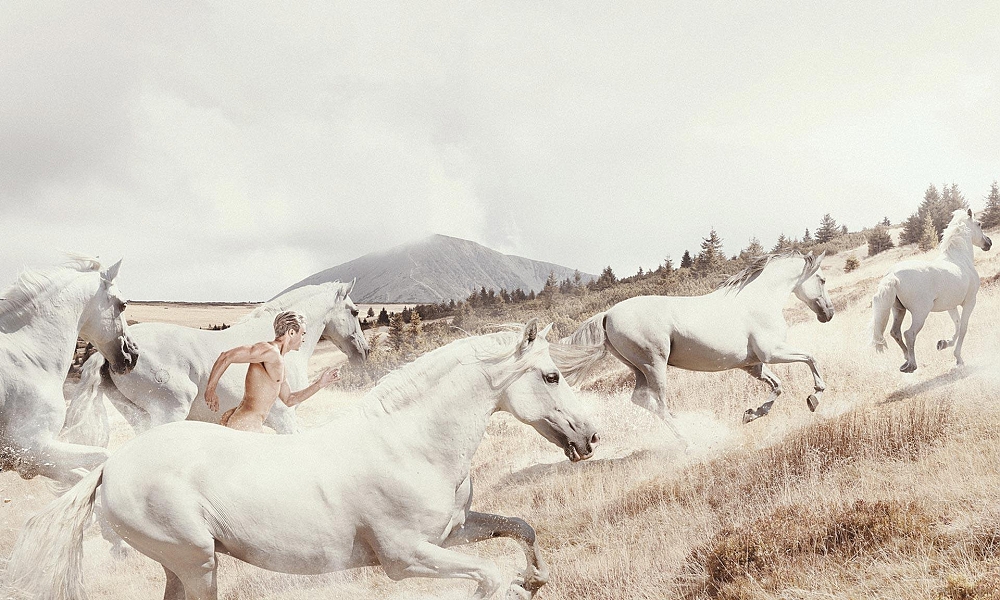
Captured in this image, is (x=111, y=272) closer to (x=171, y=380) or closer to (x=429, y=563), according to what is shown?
(x=171, y=380)

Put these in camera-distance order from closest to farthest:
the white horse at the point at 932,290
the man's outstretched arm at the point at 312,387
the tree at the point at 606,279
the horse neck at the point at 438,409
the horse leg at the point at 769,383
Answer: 1. the horse neck at the point at 438,409
2. the man's outstretched arm at the point at 312,387
3. the horse leg at the point at 769,383
4. the white horse at the point at 932,290
5. the tree at the point at 606,279

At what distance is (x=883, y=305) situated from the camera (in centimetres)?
950

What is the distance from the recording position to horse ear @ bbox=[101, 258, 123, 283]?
553cm

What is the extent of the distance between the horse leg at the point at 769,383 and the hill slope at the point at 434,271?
8819cm

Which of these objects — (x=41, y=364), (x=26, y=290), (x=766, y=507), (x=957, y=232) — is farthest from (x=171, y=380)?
(x=957, y=232)

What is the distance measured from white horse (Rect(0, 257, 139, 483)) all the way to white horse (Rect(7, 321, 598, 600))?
8.14 ft

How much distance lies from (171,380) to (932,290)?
34.8 feet

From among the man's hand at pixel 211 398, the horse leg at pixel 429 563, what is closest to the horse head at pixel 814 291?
the horse leg at pixel 429 563

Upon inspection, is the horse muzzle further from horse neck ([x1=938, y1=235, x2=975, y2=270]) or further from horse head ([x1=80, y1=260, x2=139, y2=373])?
horse neck ([x1=938, y1=235, x2=975, y2=270])

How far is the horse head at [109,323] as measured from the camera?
552 cm

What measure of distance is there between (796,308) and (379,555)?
22.1 metres

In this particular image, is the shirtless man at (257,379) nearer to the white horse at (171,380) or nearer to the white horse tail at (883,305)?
the white horse at (171,380)

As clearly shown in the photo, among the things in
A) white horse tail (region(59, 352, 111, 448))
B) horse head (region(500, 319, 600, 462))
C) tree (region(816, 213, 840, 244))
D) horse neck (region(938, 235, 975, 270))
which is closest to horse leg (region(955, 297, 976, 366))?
horse neck (region(938, 235, 975, 270))

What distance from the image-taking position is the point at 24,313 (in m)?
5.19
